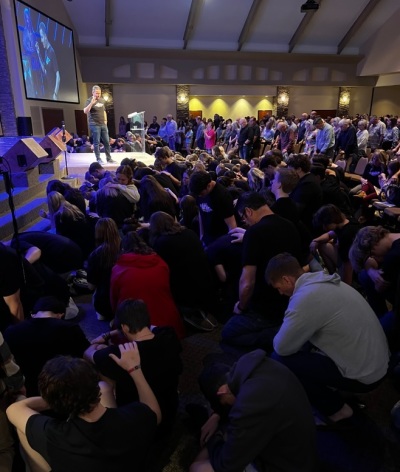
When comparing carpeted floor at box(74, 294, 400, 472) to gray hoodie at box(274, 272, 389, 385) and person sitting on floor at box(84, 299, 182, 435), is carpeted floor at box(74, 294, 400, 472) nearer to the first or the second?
person sitting on floor at box(84, 299, 182, 435)

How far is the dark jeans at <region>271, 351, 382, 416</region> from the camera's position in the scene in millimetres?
1872

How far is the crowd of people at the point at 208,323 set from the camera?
4.28 feet

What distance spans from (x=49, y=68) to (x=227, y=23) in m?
7.27

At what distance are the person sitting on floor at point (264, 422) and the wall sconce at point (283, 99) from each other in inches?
722

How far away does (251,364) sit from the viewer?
4.44 ft

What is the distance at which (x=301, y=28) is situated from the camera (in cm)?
1512

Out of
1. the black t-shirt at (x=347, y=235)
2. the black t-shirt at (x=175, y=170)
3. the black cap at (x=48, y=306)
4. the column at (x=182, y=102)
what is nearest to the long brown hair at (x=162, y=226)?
the black cap at (x=48, y=306)

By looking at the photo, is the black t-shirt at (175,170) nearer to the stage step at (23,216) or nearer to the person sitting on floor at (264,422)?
the stage step at (23,216)

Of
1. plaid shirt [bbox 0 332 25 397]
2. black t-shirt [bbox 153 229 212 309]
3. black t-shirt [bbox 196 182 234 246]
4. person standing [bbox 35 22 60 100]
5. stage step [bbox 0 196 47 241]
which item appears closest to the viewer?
plaid shirt [bbox 0 332 25 397]

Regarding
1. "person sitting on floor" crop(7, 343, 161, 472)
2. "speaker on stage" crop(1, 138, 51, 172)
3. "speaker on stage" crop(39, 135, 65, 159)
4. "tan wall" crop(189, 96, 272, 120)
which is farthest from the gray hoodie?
"tan wall" crop(189, 96, 272, 120)

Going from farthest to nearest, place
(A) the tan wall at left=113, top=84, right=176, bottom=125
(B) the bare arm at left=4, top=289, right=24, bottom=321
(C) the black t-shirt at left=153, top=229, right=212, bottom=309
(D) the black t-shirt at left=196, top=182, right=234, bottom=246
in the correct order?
(A) the tan wall at left=113, top=84, right=176, bottom=125
(D) the black t-shirt at left=196, top=182, right=234, bottom=246
(C) the black t-shirt at left=153, top=229, right=212, bottom=309
(B) the bare arm at left=4, top=289, right=24, bottom=321

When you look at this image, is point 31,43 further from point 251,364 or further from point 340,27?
point 340,27

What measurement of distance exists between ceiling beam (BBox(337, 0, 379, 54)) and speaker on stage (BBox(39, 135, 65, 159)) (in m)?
13.8

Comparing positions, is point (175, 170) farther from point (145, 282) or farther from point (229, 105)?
point (229, 105)
